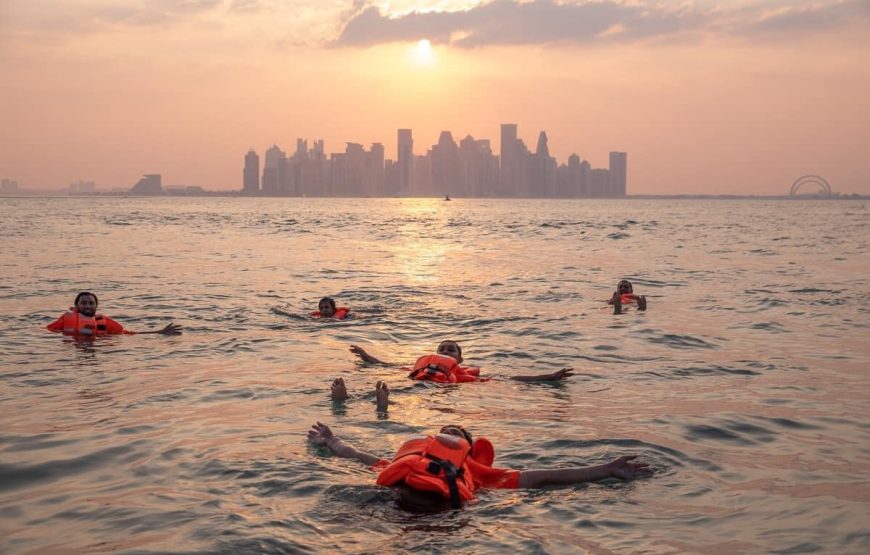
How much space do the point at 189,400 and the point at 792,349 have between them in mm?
11392

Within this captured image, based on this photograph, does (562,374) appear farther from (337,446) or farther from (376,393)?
(337,446)

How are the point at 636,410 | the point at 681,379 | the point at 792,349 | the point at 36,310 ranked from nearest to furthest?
the point at 636,410, the point at 681,379, the point at 792,349, the point at 36,310

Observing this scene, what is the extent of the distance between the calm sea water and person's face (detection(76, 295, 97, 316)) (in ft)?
2.21

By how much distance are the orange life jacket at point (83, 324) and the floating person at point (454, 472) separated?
31.5 feet

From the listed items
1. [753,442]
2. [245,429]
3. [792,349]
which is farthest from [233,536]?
[792,349]

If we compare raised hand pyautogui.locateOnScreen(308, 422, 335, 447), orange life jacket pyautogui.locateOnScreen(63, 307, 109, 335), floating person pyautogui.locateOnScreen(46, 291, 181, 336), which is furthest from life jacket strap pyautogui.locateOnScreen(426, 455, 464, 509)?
orange life jacket pyautogui.locateOnScreen(63, 307, 109, 335)

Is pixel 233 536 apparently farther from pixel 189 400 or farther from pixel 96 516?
pixel 189 400

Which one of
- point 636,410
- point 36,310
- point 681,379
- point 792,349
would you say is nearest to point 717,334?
point 792,349

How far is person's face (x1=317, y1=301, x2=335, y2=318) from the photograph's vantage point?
64.2 feet

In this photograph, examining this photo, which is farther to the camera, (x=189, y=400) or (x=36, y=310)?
(x=36, y=310)

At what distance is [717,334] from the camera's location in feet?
59.4

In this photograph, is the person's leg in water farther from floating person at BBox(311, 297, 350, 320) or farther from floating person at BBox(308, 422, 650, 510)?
floating person at BBox(311, 297, 350, 320)

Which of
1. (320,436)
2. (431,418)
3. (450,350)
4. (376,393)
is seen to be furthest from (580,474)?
(450,350)

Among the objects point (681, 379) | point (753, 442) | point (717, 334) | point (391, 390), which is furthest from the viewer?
point (717, 334)
